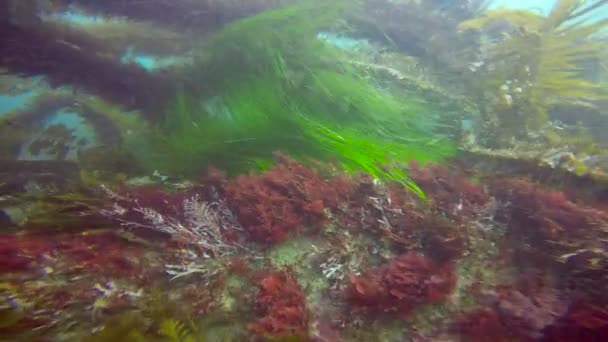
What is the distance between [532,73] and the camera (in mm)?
4258

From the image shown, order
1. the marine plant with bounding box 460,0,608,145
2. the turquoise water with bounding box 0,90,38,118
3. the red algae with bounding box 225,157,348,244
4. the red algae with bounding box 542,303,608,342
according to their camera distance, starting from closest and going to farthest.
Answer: the red algae with bounding box 542,303,608,342
the red algae with bounding box 225,157,348,244
the marine plant with bounding box 460,0,608,145
the turquoise water with bounding box 0,90,38,118

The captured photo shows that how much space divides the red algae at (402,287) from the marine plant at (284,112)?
97 cm

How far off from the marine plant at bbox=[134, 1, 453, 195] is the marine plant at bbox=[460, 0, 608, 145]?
808 millimetres

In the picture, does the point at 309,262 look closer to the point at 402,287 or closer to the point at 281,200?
the point at 281,200

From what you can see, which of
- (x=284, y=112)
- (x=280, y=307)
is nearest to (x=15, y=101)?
(x=284, y=112)

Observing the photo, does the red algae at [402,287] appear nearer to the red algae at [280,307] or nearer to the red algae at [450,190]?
the red algae at [280,307]

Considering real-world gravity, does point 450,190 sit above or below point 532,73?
below

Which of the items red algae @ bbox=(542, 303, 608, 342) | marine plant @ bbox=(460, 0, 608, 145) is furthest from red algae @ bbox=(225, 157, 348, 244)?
marine plant @ bbox=(460, 0, 608, 145)

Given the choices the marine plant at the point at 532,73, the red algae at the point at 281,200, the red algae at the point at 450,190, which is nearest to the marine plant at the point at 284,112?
the red algae at the point at 450,190

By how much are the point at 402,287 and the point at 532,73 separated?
157 inches

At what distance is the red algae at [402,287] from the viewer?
205cm

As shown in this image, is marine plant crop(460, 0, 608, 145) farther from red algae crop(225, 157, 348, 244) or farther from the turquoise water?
the turquoise water

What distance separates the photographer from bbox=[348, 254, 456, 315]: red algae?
6.73 ft

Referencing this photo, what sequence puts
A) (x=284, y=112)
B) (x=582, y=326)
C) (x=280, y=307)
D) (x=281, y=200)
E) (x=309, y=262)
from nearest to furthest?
(x=582, y=326)
(x=280, y=307)
(x=309, y=262)
(x=281, y=200)
(x=284, y=112)
